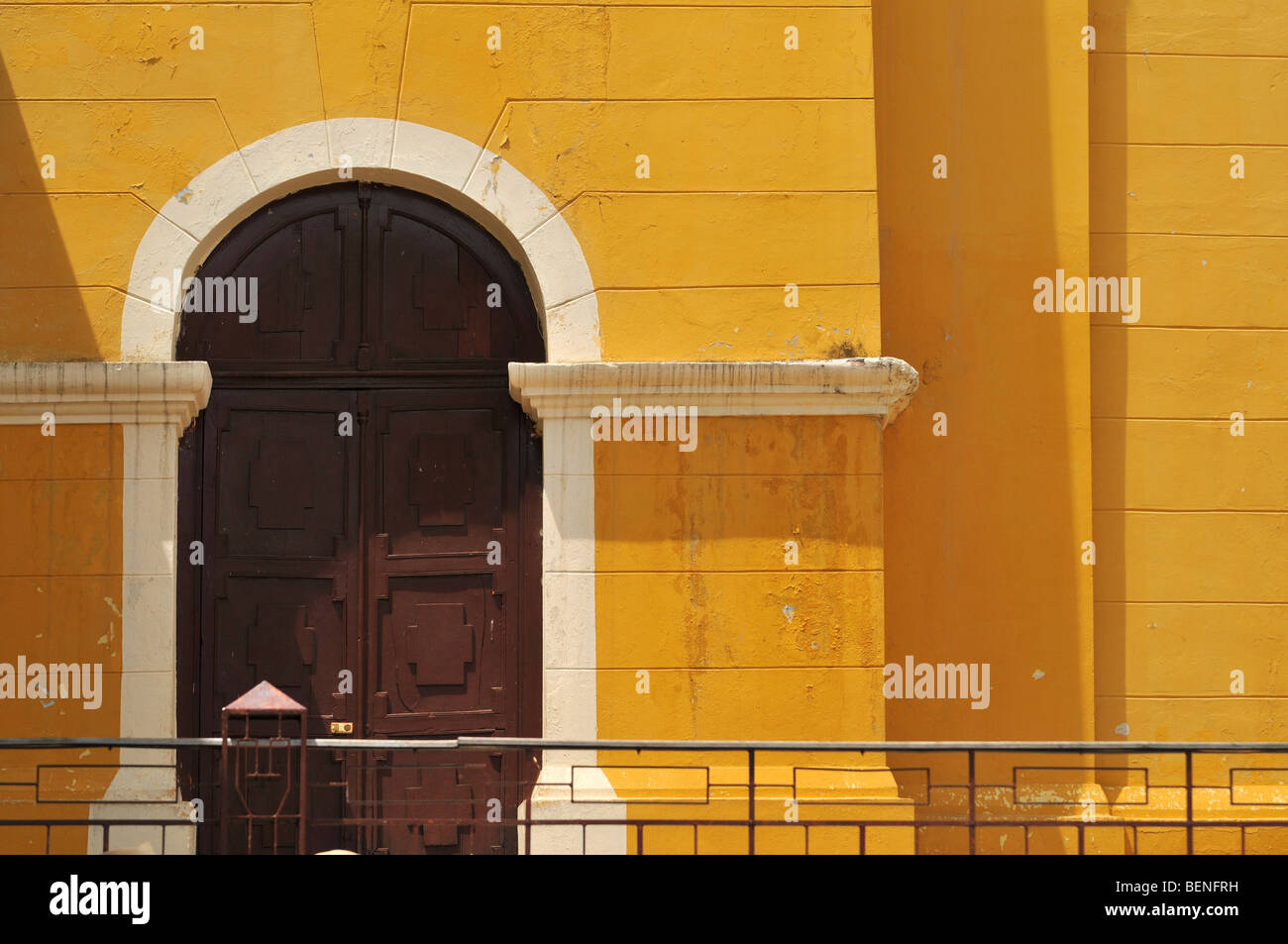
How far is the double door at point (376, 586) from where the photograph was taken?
8234 millimetres

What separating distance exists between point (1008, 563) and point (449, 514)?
334cm

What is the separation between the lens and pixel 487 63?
27.1 ft

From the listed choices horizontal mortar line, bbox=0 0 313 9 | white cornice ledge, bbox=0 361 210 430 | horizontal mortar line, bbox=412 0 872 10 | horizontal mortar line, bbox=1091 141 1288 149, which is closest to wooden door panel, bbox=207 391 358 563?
white cornice ledge, bbox=0 361 210 430

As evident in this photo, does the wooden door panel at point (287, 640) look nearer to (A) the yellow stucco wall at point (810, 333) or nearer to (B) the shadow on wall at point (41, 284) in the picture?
(A) the yellow stucco wall at point (810, 333)

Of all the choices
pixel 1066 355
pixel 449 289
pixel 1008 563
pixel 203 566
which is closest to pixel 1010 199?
pixel 1066 355

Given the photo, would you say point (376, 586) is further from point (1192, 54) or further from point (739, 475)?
point (1192, 54)

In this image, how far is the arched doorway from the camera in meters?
8.26

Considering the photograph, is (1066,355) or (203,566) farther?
(1066,355)

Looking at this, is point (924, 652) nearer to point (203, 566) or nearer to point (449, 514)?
point (449, 514)

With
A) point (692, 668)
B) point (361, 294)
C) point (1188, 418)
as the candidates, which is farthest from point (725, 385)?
point (1188, 418)

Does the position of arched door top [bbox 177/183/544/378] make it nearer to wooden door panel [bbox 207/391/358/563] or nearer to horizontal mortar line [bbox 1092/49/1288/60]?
wooden door panel [bbox 207/391/358/563]

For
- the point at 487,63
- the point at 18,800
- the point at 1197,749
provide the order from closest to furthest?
the point at 1197,749 → the point at 18,800 → the point at 487,63

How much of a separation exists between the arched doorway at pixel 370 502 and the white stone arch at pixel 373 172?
263 millimetres

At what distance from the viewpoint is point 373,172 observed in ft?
27.3
